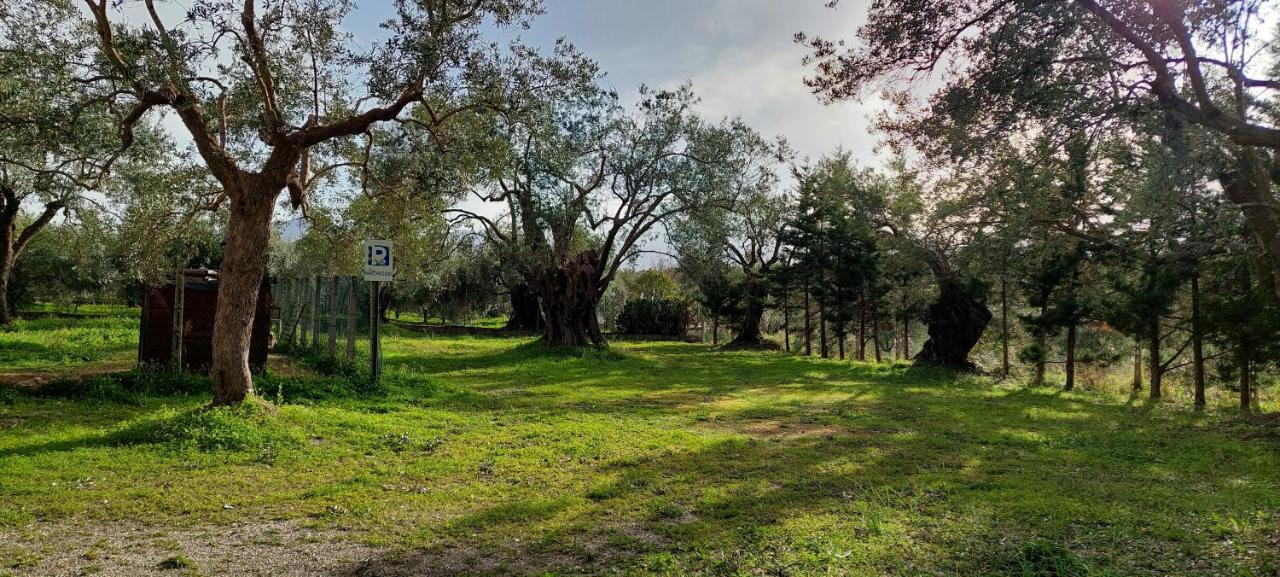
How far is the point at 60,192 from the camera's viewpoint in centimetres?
1919

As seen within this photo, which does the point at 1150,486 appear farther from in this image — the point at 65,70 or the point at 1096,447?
the point at 65,70

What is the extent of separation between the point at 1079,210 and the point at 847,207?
41.6 feet

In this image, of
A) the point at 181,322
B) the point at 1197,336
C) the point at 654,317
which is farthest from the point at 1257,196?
the point at 654,317

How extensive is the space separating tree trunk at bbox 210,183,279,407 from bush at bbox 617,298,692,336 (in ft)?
98.4

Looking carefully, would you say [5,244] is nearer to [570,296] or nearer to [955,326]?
[570,296]

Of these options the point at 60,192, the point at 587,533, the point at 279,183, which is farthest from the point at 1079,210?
the point at 60,192

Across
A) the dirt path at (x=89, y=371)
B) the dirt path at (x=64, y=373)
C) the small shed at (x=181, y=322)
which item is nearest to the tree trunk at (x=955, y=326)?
the dirt path at (x=89, y=371)

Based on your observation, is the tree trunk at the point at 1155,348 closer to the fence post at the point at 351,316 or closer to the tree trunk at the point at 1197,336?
the tree trunk at the point at 1197,336

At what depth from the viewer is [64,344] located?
1499cm

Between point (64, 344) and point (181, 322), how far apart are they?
7207mm

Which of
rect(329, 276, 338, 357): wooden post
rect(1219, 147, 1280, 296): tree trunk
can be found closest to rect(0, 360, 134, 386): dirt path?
rect(329, 276, 338, 357): wooden post

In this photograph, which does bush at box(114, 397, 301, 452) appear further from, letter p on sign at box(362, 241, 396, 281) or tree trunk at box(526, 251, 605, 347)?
tree trunk at box(526, 251, 605, 347)

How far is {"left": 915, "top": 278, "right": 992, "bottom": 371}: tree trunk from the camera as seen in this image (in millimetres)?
21219

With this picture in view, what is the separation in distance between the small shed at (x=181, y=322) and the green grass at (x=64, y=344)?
231 centimetres
